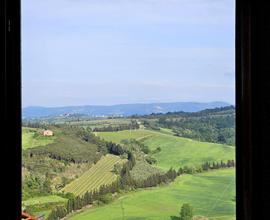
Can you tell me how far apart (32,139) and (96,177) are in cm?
32

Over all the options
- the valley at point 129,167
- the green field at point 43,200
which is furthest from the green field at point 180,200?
the green field at point 43,200

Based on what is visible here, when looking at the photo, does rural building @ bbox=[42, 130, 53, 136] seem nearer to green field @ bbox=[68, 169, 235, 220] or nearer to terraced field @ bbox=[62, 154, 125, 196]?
terraced field @ bbox=[62, 154, 125, 196]

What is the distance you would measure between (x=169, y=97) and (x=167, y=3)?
418 millimetres

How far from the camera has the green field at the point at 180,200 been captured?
1886mm

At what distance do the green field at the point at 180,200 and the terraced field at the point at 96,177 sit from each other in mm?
95

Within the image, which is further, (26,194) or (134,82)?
(134,82)

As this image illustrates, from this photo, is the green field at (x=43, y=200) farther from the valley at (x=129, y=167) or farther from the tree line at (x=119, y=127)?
the tree line at (x=119, y=127)

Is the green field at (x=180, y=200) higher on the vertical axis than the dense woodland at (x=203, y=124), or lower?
lower

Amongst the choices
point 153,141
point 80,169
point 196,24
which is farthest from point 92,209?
point 196,24

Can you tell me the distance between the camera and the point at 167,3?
1937mm

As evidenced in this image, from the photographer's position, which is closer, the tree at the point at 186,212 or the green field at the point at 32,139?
the green field at the point at 32,139

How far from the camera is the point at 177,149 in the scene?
77.0 inches
